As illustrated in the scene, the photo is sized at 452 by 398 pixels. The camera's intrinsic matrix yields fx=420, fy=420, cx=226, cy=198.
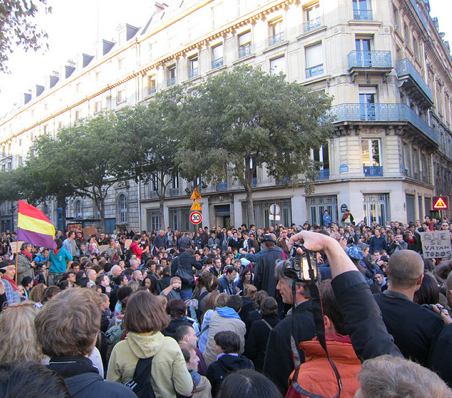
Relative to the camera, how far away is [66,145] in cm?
2886

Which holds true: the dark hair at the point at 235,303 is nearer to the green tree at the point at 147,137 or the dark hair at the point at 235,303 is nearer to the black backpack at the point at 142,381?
the black backpack at the point at 142,381

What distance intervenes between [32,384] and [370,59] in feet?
90.2

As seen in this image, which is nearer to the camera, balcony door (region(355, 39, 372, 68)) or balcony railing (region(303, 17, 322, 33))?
balcony door (region(355, 39, 372, 68))

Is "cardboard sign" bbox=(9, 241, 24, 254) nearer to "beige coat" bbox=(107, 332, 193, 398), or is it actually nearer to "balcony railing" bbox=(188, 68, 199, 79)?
"beige coat" bbox=(107, 332, 193, 398)

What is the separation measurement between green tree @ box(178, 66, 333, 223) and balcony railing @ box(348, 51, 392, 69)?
5016 mm

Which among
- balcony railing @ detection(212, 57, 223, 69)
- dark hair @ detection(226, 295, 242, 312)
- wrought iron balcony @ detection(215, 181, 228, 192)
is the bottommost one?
dark hair @ detection(226, 295, 242, 312)

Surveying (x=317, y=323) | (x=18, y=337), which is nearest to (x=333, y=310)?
(x=317, y=323)

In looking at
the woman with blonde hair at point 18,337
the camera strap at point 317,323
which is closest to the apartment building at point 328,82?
the woman with blonde hair at point 18,337

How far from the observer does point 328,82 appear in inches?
1029

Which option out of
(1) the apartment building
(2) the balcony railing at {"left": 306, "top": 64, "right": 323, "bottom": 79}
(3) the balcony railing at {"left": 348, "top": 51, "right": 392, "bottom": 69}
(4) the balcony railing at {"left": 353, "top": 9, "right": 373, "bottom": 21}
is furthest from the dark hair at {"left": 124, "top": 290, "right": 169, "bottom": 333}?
(4) the balcony railing at {"left": 353, "top": 9, "right": 373, "bottom": 21}

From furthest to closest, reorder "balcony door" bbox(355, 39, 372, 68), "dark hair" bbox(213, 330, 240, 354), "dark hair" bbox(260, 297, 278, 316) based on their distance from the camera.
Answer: "balcony door" bbox(355, 39, 372, 68) → "dark hair" bbox(260, 297, 278, 316) → "dark hair" bbox(213, 330, 240, 354)

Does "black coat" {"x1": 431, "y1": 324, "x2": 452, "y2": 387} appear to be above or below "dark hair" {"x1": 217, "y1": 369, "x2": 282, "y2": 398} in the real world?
below

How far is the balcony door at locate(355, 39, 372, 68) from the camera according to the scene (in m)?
25.4

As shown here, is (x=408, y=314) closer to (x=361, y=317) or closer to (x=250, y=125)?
(x=361, y=317)
